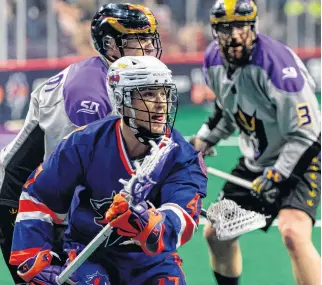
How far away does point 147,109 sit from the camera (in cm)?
384

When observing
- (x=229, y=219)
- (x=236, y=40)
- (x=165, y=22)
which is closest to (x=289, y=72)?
(x=236, y=40)

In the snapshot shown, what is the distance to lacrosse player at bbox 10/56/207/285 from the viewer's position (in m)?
3.86

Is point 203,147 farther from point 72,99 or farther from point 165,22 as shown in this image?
point 165,22

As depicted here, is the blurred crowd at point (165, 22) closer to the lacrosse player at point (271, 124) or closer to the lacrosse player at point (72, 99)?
the lacrosse player at point (271, 124)

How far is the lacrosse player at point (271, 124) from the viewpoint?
5.38 meters

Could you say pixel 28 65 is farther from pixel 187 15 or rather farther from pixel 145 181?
pixel 145 181

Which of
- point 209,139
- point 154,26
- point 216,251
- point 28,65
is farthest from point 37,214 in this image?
point 28,65

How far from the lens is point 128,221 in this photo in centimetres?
350

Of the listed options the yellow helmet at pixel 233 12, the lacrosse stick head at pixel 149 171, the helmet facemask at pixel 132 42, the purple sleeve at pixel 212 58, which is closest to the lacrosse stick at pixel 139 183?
the lacrosse stick head at pixel 149 171

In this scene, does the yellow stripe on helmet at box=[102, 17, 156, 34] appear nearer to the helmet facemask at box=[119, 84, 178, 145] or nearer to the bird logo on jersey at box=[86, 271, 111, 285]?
the helmet facemask at box=[119, 84, 178, 145]

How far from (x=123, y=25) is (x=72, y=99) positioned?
0.47 m

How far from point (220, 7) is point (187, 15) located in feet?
23.5

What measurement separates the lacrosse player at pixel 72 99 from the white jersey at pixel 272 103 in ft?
2.80

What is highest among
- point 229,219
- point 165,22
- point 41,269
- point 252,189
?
point 41,269
